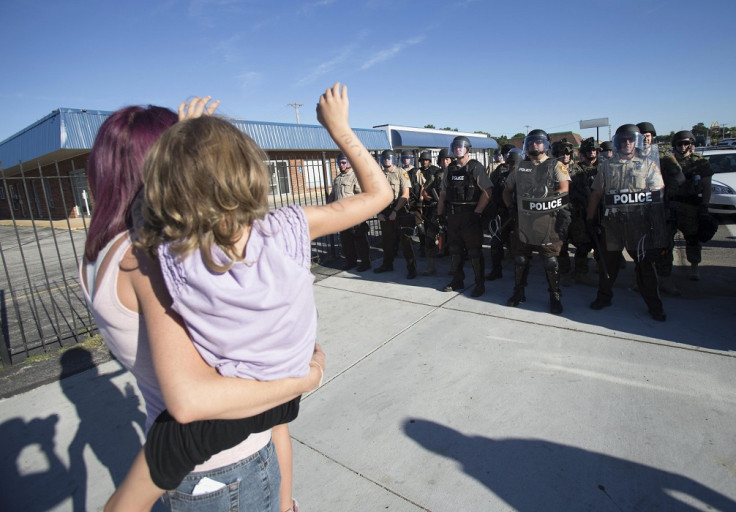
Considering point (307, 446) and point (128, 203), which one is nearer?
point (128, 203)

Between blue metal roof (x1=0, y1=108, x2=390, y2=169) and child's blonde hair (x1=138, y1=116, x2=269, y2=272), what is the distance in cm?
831

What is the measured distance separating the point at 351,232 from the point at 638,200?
4026mm

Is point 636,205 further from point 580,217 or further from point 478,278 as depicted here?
point 478,278

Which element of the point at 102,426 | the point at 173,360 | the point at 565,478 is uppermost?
the point at 173,360

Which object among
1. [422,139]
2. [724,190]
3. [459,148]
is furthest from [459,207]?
[422,139]

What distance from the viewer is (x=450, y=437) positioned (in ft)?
8.27

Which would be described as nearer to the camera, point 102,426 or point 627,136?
point 102,426

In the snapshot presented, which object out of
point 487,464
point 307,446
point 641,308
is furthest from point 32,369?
point 641,308

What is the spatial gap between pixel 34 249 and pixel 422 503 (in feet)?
49.4

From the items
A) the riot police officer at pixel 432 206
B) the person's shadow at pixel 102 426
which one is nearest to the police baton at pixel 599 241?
the riot police officer at pixel 432 206

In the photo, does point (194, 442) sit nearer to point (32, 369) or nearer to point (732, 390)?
point (732, 390)

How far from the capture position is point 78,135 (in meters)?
13.9

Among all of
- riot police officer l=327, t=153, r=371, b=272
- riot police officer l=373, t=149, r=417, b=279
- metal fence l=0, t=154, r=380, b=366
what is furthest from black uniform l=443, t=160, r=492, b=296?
metal fence l=0, t=154, r=380, b=366

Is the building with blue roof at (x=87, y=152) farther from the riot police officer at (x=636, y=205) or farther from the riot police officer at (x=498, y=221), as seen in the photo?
the riot police officer at (x=636, y=205)
